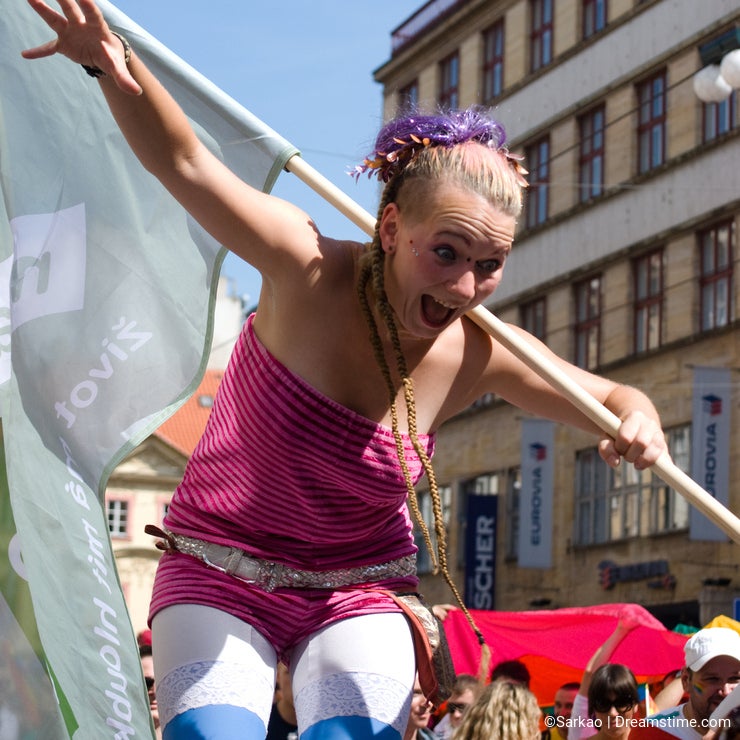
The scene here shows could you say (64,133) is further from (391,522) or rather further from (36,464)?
(391,522)

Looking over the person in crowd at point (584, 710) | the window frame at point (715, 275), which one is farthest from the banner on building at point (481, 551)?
the person in crowd at point (584, 710)

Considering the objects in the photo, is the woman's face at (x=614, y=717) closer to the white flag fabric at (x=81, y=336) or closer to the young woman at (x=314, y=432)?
the young woman at (x=314, y=432)

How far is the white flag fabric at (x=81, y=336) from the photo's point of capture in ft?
11.8

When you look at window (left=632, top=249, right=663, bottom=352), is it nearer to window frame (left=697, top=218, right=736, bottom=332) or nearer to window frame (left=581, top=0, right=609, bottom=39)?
window frame (left=697, top=218, right=736, bottom=332)

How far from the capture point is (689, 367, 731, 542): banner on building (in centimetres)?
2500

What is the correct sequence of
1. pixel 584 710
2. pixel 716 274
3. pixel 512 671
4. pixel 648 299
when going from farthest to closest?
pixel 648 299
pixel 716 274
pixel 512 671
pixel 584 710

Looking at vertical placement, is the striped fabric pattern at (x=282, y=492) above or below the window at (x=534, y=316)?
below

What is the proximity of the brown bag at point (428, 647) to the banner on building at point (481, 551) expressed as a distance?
28.1 m

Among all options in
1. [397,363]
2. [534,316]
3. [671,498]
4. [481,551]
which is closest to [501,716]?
[397,363]

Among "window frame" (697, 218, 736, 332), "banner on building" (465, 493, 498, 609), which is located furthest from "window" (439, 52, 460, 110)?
"window frame" (697, 218, 736, 332)

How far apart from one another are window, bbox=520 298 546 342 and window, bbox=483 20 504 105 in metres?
5.05

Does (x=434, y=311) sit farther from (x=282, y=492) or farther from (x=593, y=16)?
(x=593, y=16)

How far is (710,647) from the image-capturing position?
669cm

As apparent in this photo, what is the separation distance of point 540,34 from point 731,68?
57.0 feet
